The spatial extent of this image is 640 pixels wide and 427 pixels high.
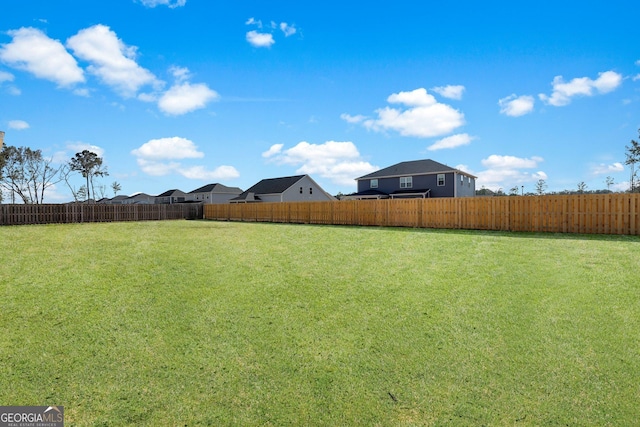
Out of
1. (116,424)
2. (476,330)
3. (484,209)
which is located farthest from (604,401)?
(484,209)

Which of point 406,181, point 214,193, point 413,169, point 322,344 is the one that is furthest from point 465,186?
point 322,344

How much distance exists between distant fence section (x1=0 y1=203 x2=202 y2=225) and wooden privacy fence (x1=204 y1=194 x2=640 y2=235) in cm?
1540

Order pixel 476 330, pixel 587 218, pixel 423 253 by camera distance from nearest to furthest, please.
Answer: pixel 476 330
pixel 423 253
pixel 587 218

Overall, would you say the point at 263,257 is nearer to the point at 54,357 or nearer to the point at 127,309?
the point at 127,309

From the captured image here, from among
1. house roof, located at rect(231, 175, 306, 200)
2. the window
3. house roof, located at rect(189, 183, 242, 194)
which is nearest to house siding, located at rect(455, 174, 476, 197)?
the window

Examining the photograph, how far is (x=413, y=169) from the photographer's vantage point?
36219 millimetres

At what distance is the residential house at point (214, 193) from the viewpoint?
52.6 m

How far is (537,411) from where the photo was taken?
3.26m

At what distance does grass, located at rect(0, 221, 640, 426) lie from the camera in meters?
3.27

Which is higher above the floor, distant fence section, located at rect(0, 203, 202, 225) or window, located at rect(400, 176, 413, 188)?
window, located at rect(400, 176, 413, 188)

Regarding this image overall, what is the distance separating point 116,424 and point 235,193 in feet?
175

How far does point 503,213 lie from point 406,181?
21.8 metres

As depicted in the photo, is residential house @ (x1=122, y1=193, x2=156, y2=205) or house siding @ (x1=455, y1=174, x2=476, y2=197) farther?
residential house @ (x1=122, y1=193, x2=156, y2=205)

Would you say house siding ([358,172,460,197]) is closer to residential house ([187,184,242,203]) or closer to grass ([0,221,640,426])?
residential house ([187,184,242,203])
